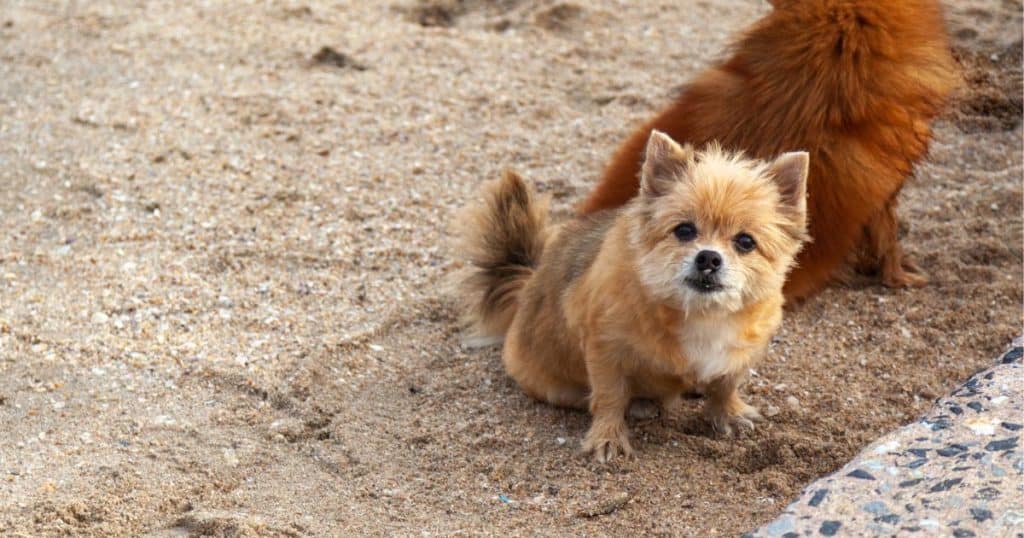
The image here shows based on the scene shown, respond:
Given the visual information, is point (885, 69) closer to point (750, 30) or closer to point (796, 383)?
point (750, 30)

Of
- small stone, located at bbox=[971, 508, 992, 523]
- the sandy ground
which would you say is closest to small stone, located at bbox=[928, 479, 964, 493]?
small stone, located at bbox=[971, 508, 992, 523]

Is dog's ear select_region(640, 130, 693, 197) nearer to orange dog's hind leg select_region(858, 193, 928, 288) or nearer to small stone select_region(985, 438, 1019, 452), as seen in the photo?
small stone select_region(985, 438, 1019, 452)

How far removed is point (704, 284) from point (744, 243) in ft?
0.64

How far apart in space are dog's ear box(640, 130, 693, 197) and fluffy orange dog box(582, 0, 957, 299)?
966 millimetres

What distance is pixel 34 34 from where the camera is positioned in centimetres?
805

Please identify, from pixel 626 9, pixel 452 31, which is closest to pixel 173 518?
pixel 452 31

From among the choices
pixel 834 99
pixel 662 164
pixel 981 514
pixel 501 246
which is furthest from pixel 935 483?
pixel 501 246

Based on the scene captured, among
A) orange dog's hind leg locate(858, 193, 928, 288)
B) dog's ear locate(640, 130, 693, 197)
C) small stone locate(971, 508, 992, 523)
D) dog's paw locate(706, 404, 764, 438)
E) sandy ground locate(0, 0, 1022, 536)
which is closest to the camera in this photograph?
small stone locate(971, 508, 992, 523)

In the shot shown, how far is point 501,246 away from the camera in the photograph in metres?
5.06

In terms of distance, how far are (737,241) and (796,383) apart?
125cm

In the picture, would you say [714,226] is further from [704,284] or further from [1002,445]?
[1002,445]

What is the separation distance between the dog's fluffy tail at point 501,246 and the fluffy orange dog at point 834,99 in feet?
1.51

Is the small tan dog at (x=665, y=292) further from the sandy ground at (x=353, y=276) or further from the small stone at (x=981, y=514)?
the small stone at (x=981, y=514)

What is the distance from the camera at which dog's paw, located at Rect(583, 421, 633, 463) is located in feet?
→ 14.2
